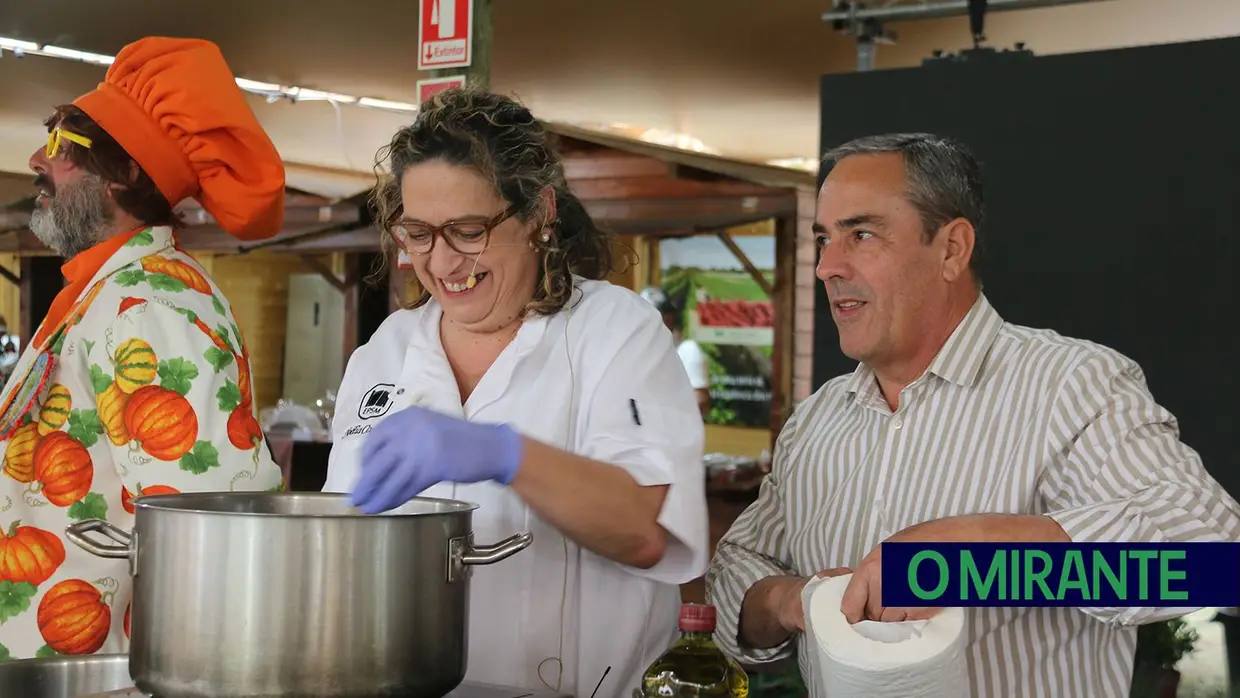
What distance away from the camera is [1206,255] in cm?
296

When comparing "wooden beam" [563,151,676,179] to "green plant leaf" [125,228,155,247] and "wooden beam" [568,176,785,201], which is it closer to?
"wooden beam" [568,176,785,201]

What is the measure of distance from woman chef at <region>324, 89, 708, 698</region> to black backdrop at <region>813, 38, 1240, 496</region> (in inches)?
66.2

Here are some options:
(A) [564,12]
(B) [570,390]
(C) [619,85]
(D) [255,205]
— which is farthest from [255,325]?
(B) [570,390]

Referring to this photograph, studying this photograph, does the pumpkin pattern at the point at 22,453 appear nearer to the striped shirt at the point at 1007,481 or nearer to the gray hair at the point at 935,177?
the striped shirt at the point at 1007,481

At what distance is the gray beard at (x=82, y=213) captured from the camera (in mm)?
2211

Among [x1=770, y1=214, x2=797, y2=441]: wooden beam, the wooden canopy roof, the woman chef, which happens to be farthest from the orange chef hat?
[x1=770, y1=214, x2=797, y2=441]: wooden beam

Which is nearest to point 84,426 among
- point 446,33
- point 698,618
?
point 698,618

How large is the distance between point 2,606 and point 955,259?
1441 mm

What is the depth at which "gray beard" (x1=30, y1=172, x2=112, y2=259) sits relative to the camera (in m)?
2.21

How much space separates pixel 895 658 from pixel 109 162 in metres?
1.59

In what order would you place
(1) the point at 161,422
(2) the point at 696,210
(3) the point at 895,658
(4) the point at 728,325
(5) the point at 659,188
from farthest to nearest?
1. (4) the point at 728,325
2. (5) the point at 659,188
3. (2) the point at 696,210
4. (1) the point at 161,422
5. (3) the point at 895,658

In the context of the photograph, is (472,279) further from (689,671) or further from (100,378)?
(100,378)

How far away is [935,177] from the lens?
1.85 m

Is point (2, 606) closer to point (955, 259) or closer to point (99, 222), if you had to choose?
point (99, 222)
